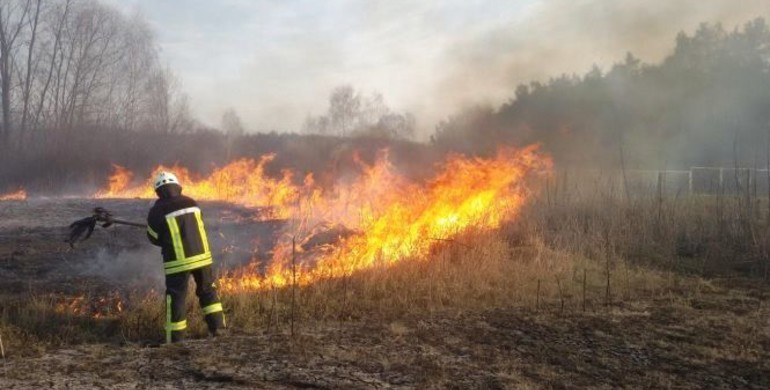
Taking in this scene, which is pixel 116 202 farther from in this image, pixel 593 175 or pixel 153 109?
pixel 153 109

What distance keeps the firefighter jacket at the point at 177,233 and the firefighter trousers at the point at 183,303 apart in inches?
4.1

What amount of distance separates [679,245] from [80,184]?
26465mm

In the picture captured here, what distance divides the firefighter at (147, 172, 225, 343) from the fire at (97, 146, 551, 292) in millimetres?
1343

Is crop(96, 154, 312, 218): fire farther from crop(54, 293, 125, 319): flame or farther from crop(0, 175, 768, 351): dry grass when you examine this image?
crop(54, 293, 125, 319): flame

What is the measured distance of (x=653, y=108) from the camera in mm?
18141

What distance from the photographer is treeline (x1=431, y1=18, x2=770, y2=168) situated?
14.8 meters

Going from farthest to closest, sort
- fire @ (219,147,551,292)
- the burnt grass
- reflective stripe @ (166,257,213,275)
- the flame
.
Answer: fire @ (219,147,551,292) < the flame < reflective stripe @ (166,257,213,275) < the burnt grass

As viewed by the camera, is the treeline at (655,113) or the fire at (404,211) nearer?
the fire at (404,211)

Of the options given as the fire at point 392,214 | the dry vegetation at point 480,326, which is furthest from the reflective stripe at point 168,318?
the fire at point 392,214

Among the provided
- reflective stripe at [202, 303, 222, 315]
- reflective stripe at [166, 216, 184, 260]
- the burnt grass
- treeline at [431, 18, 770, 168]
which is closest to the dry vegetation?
the burnt grass

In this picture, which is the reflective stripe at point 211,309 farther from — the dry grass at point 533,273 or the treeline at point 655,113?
the treeline at point 655,113

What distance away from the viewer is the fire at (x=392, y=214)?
879 cm

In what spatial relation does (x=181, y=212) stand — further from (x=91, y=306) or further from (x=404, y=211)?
(x=404, y=211)

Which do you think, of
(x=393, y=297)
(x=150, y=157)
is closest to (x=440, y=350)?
(x=393, y=297)
